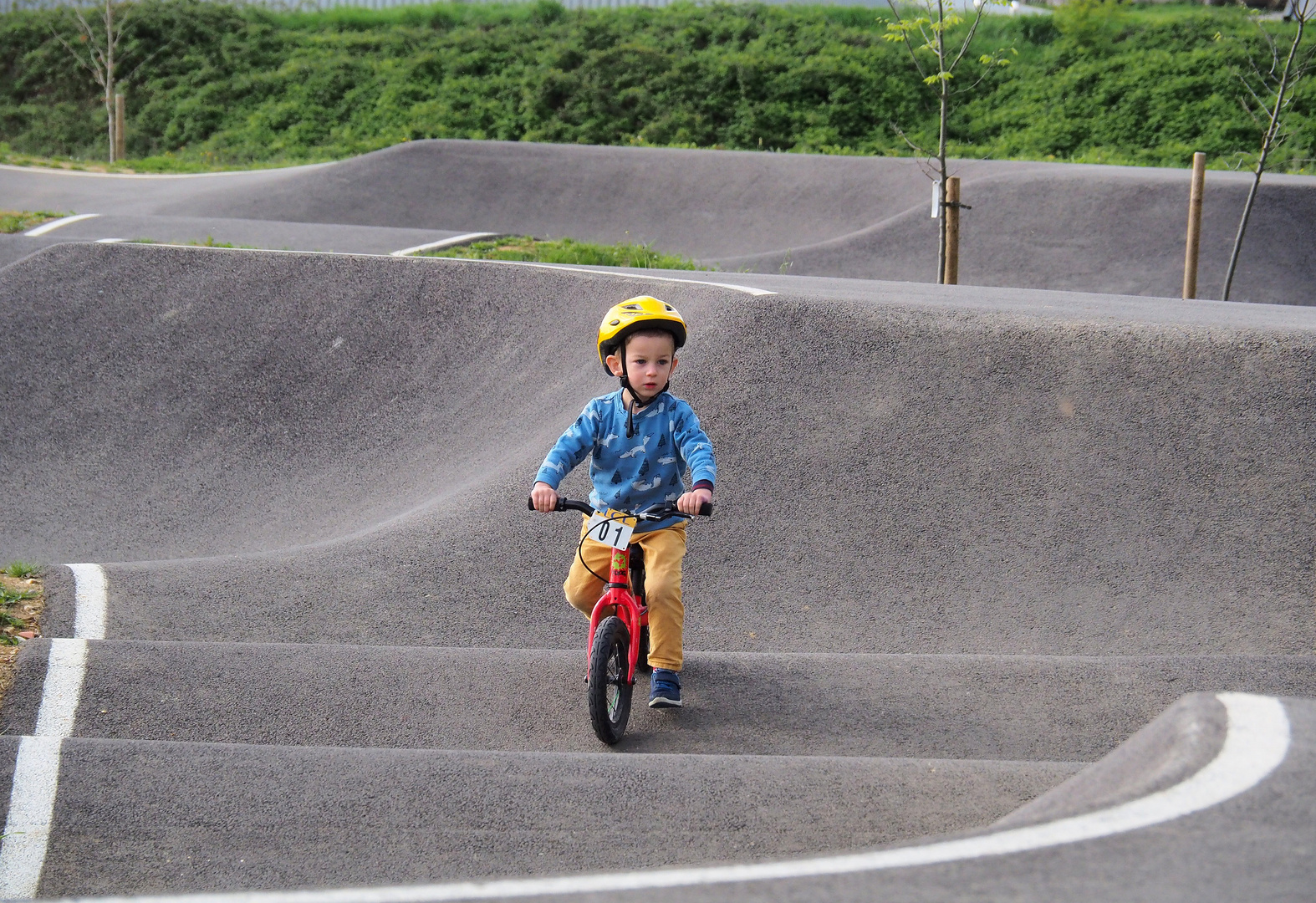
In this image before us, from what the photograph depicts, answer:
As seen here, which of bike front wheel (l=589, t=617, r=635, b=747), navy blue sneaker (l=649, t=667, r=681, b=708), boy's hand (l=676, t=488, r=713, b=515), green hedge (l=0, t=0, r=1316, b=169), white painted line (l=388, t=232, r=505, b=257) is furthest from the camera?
green hedge (l=0, t=0, r=1316, b=169)

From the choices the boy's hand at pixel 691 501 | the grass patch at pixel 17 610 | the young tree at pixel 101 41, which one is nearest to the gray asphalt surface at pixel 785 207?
the grass patch at pixel 17 610

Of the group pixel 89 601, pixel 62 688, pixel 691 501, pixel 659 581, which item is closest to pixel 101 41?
pixel 89 601

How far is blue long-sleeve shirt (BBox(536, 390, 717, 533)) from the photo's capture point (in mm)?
4547

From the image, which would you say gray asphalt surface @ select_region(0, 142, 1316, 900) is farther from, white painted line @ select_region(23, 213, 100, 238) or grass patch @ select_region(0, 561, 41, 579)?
white painted line @ select_region(23, 213, 100, 238)

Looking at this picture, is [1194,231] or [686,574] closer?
[686,574]

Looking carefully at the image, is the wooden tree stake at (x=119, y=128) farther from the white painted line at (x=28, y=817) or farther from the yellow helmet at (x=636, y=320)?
the white painted line at (x=28, y=817)

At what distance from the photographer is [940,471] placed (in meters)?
6.64

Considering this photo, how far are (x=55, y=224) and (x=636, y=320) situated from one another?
15466 mm

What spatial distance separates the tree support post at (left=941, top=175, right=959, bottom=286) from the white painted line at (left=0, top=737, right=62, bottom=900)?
10.5m

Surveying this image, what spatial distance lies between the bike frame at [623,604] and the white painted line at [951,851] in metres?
2.02

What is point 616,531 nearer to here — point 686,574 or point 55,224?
point 686,574

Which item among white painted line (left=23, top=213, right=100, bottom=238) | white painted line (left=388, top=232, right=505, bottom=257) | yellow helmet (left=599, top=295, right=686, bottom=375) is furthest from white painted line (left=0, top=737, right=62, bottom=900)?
white painted line (left=23, top=213, right=100, bottom=238)

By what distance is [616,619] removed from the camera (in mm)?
4316

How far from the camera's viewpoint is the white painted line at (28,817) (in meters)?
3.20
